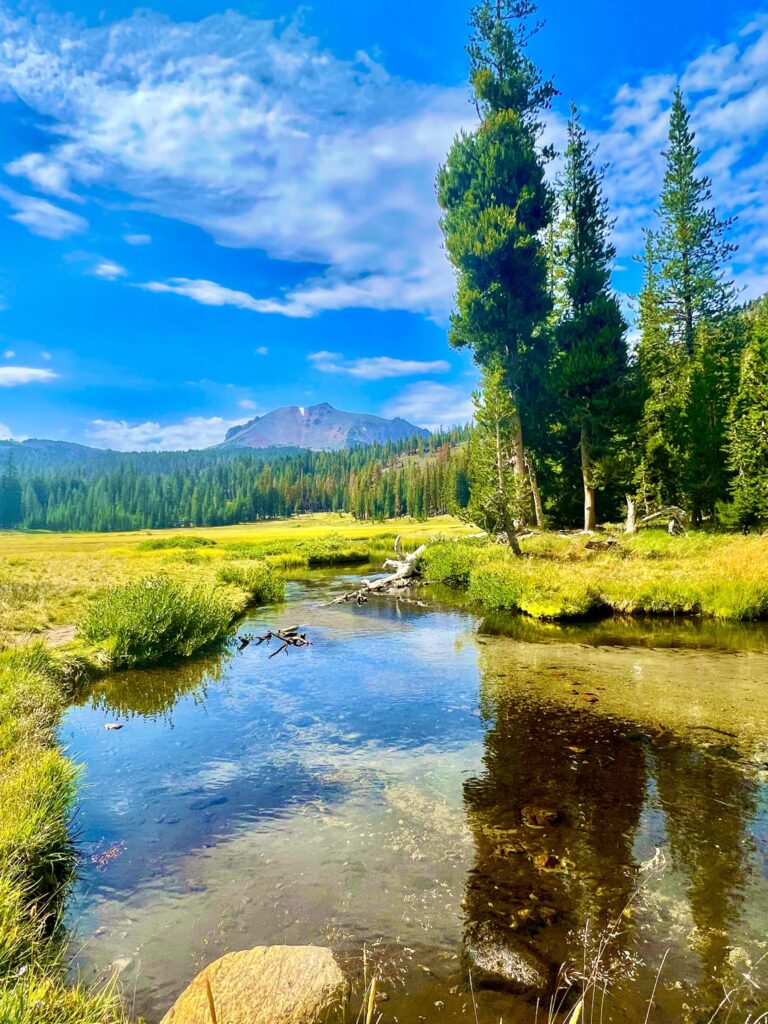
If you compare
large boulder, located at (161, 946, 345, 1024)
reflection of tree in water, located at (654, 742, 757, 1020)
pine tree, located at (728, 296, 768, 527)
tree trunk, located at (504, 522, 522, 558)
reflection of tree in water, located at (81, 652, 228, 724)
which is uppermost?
pine tree, located at (728, 296, 768, 527)

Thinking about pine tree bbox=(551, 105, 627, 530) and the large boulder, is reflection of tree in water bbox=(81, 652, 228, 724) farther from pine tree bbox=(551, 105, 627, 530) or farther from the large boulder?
pine tree bbox=(551, 105, 627, 530)

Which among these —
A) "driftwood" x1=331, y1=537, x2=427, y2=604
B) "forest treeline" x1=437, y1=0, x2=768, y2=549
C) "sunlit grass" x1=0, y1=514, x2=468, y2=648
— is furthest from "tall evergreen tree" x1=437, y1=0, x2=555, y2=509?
"sunlit grass" x1=0, y1=514, x2=468, y2=648

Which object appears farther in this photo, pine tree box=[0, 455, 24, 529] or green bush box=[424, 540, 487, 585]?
pine tree box=[0, 455, 24, 529]

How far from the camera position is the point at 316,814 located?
7.59 meters

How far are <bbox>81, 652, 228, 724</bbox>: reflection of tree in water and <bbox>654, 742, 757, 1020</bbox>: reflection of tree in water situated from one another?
393 inches

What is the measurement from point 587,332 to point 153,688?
34.3m

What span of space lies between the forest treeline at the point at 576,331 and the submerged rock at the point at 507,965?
2637 cm

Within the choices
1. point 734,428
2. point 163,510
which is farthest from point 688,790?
point 163,510

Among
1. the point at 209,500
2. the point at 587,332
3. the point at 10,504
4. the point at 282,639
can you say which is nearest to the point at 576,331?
the point at 587,332

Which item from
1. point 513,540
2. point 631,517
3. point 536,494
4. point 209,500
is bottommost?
point 513,540

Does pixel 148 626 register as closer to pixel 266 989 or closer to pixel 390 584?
pixel 266 989

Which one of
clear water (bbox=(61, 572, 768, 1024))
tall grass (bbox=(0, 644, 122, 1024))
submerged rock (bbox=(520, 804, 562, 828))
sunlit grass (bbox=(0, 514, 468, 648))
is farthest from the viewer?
sunlit grass (bbox=(0, 514, 468, 648))

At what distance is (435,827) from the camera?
715cm

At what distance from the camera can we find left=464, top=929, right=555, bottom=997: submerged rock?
15.1ft
